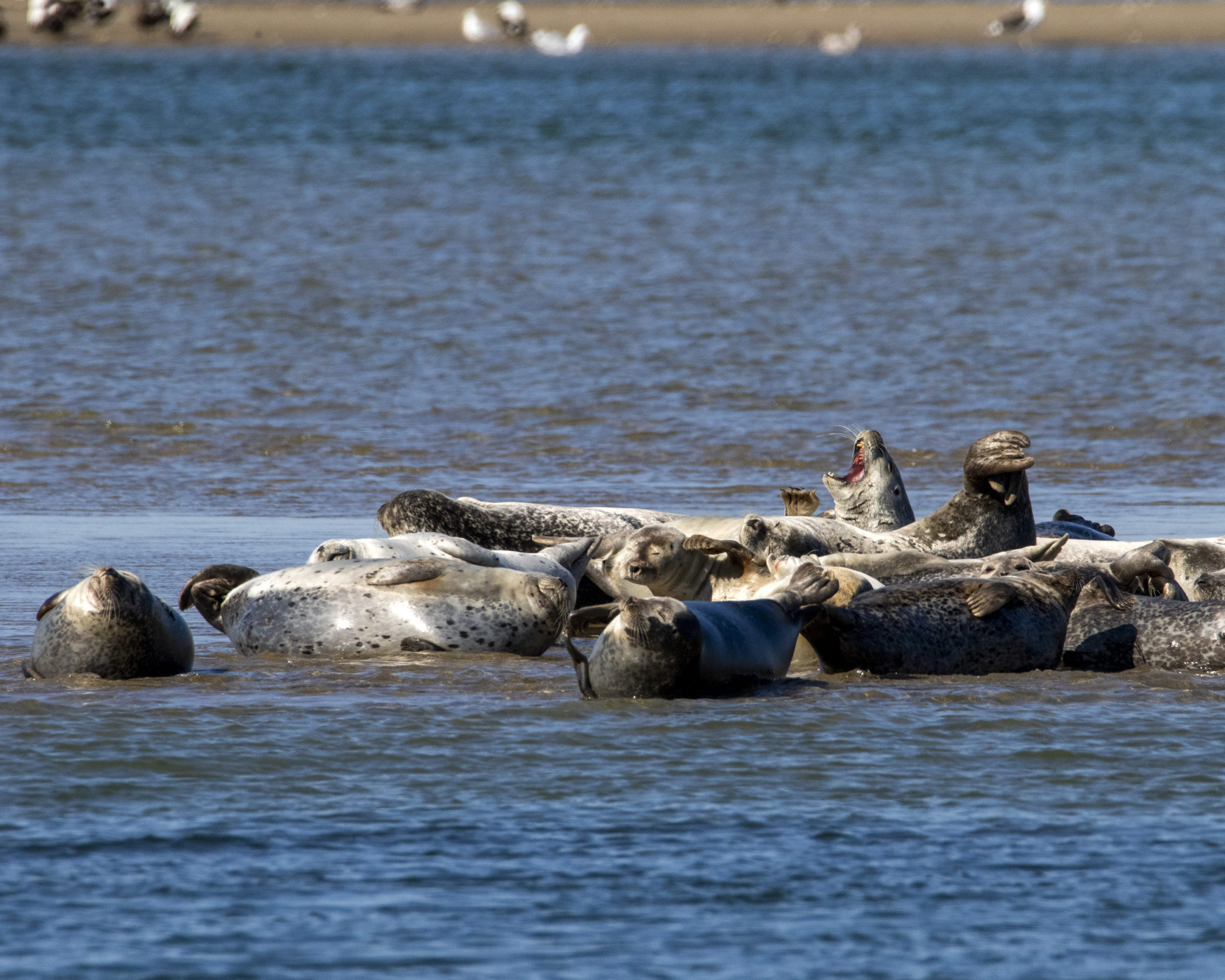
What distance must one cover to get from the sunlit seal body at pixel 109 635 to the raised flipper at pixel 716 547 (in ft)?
5.52

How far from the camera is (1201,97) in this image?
50.9 metres

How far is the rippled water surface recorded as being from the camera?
3893mm

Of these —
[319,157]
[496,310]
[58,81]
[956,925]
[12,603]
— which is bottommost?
[956,925]

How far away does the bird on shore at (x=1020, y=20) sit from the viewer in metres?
80.2

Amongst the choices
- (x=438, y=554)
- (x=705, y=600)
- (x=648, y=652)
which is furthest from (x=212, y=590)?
(x=648, y=652)

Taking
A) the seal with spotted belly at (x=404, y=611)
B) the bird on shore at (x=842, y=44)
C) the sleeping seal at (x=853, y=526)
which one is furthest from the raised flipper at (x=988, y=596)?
the bird on shore at (x=842, y=44)

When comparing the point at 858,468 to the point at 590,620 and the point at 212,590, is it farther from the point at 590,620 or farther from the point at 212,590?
the point at 212,590

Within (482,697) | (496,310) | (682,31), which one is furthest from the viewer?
(682,31)

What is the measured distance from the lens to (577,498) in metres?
9.57

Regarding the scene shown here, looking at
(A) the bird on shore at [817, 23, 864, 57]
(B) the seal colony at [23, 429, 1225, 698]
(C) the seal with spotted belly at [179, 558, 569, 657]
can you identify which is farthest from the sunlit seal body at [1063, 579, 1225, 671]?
(A) the bird on shore at [817, 23, 864, 57]

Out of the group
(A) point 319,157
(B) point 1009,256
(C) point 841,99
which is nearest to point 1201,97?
(C) point 841,99

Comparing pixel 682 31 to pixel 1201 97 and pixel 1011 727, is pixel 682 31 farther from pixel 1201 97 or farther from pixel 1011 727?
pixel 1011 727

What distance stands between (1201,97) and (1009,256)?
33175 millimetres

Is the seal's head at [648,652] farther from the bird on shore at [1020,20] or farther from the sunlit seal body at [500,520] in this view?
the bird on shore at [1020,20]
